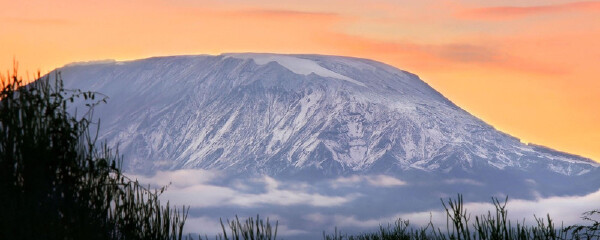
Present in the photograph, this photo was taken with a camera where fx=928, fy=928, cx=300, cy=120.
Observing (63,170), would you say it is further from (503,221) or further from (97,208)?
(503,221)

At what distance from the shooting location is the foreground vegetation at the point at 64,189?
16484 millimetres

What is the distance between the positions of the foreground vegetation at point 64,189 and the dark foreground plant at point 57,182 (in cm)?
2

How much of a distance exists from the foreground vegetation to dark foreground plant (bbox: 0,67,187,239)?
0.06 ft

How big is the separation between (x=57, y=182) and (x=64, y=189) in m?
0.19

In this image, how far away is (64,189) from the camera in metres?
17.5

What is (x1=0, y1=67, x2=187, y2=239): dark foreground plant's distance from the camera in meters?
16.4

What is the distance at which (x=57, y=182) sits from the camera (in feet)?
57.3

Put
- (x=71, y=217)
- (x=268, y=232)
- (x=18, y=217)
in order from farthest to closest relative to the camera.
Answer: (x=268, y=232) → (x=71, y=217) → (x=18, y=217)

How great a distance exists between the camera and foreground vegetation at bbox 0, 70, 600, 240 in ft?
54.1

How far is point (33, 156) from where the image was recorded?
55.4 feet

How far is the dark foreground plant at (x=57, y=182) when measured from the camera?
53.8ft

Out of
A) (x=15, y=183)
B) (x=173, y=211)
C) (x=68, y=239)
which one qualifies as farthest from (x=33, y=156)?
(x=173, y=211)

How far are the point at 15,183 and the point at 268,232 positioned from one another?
16.5 ft

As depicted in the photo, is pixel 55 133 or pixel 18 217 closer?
pixel 18 217
